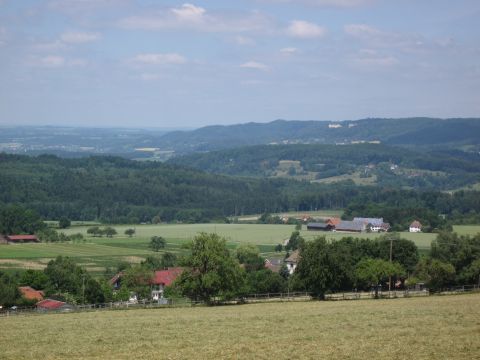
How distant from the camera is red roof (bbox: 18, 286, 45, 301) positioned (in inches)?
2479

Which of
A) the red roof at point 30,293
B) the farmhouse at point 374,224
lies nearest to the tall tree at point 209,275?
the red roof at point 30,293

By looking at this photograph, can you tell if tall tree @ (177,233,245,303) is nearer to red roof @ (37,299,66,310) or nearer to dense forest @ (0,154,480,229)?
red roof @ (37,299,66,310)

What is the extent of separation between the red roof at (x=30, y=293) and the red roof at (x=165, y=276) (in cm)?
1065

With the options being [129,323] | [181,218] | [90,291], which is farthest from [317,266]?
[181,218]

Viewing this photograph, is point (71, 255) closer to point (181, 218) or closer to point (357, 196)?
point (181, 218)

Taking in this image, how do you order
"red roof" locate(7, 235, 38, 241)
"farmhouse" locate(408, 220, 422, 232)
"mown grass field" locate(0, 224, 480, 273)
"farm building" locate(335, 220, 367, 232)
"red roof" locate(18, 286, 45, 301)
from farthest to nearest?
1. "farm building" locate(335, 220, 367, 232)
2. "farmhouse" locate(408, 220, 422, 232)
3. "red roof" locate(7, 235, 38, 241)
4. "mown grass field" locate(0, 224, 480, 273)
5. "red roof" locate(18, 286, 45, 301)

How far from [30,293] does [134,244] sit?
48.0 meters

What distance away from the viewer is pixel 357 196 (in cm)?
19088

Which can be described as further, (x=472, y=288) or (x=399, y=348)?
(x=472, y=288)

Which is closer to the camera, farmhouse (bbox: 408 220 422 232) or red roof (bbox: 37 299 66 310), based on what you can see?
red roof (bbox: 37 299 66 310)

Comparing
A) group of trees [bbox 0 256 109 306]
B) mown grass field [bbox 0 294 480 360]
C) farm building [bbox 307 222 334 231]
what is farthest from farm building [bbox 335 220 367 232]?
mown grass field [bbox 0 294 480 360]

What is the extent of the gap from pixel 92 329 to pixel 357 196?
161609 millimetres

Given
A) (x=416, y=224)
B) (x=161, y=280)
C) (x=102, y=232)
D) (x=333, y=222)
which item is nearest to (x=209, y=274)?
(x=161, y=280)

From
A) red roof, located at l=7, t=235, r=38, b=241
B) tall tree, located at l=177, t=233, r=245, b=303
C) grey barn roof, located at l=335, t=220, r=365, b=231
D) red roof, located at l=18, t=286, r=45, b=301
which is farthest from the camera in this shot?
grey barn roof, located at l=335, t=220, r=365, b=231
